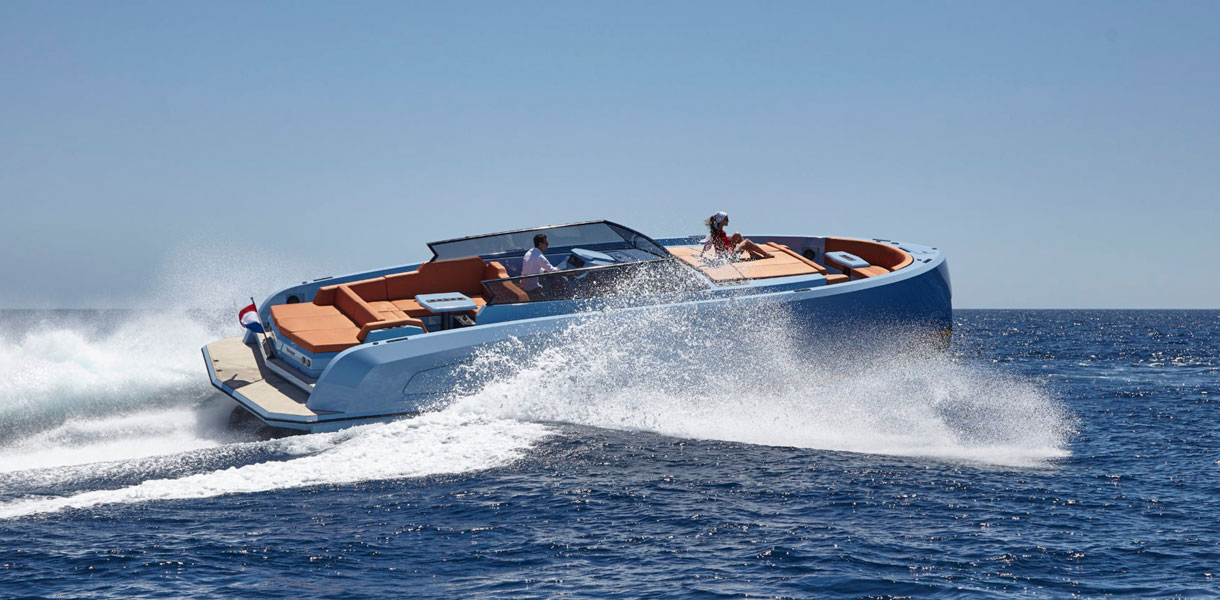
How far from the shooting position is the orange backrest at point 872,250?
→ 1298 cm

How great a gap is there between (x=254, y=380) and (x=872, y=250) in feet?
28.8

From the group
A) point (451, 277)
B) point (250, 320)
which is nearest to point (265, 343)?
point (250, 320)

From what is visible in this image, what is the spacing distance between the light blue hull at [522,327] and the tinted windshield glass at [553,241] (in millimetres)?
1159

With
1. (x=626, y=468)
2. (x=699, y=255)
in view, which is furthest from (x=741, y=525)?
(x=699, y=255)

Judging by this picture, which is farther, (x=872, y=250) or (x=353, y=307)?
(x=872, y=250)

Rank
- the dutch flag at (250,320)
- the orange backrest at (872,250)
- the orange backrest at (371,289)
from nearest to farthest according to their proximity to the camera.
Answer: the dutch flag at (250,320), the orange backrest at (371,289), the orange backrest at (872,250)

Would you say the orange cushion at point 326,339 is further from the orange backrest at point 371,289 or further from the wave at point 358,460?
the orange backrest at point 371,289

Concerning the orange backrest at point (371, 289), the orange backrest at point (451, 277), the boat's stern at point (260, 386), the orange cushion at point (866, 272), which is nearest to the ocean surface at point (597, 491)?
the boat's stern at point (260, 386)

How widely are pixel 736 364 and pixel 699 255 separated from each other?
2.15m

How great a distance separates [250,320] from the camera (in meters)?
10.0

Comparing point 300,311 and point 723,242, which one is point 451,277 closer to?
point 300,311

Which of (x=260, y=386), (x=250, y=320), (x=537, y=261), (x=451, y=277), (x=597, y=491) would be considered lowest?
(x=597, y=491)

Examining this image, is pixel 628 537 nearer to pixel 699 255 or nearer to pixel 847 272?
pixel 699 255

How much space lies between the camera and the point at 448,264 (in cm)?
1083
